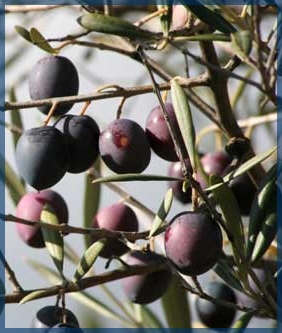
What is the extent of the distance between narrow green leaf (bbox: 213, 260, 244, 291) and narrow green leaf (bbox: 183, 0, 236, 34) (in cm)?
27

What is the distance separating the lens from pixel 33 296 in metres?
0.90

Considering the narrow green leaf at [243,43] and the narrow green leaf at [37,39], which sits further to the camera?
the narrow green leaf at [37,39]

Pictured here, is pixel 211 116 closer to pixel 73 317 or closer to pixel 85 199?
pixel 73 317

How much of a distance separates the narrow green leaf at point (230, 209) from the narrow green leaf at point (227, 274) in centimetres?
9

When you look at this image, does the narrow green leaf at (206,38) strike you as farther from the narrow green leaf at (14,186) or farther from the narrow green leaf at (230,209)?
the narrow green leaf at (14,186)

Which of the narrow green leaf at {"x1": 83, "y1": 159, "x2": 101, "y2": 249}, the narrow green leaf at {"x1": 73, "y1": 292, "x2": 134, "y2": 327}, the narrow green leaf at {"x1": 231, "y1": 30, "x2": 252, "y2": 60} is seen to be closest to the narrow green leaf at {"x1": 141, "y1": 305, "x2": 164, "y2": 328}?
the narrow green leaf at {"x1": 73, "y1": 292, "x2": 134, "y2": 327}

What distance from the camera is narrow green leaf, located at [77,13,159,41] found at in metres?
0.83

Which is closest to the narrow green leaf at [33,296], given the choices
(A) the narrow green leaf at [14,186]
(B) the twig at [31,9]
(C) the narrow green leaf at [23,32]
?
(C) the narrow green leaf at [23,32]

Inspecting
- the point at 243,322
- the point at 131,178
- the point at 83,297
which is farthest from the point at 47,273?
the point at 131,178

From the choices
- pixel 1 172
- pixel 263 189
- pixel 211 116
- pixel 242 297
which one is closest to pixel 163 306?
pixel 242 297

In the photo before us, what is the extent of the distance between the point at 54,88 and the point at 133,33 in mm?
160

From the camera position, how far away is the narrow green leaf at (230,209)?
2.83ft

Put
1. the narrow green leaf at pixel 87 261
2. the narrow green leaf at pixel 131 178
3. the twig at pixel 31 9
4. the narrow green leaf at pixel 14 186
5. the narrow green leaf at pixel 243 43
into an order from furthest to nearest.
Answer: the narrow green leaf at pixel 14 186 < the twig at pixel 31 9 < the narrow green leaf at pixel 87 261 < the narrow green leaf at pixel 131 178 < the narrow green leaf at pixel 243 43

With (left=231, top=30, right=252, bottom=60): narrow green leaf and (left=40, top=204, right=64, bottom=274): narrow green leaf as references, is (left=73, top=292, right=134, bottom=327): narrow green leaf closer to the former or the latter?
(left=40, top=204, right=64, bottom=274): narrow green leaf
